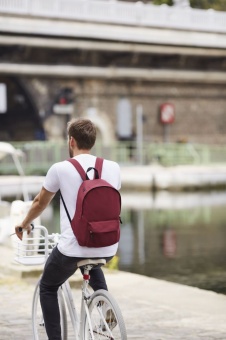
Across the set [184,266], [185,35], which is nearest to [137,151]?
[185,35]

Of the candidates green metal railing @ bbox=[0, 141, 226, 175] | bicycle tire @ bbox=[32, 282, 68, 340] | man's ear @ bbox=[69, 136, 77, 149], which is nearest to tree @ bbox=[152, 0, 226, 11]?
green metal railing @ bbox=[0, 141, 226, 175]

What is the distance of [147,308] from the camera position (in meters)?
7.60

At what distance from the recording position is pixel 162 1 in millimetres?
42688

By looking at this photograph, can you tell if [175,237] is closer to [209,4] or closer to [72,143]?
[72,143]

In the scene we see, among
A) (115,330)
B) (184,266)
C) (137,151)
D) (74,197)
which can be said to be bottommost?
(137,151)

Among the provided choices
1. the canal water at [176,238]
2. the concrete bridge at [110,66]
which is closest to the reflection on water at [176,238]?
the canal water at [176,238]

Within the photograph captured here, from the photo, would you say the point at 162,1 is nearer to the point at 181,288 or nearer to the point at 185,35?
the point at 185,35

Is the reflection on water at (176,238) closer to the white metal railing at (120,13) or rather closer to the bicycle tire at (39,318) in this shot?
the bicycle tire at (39,318)

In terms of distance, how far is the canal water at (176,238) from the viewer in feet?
40.5

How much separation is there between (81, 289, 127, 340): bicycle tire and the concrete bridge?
1100 inches

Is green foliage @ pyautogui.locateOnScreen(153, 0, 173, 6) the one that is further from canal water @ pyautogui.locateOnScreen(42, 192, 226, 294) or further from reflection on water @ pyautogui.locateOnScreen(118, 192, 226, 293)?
reflection on water @ pyautogui.locateOnScreen(118, 192, 226, 293)

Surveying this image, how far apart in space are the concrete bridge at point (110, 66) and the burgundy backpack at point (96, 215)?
27926 mm

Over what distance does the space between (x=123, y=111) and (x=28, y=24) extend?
7.58 meters

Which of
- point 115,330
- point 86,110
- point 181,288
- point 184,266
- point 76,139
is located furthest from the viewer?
point 86,110
